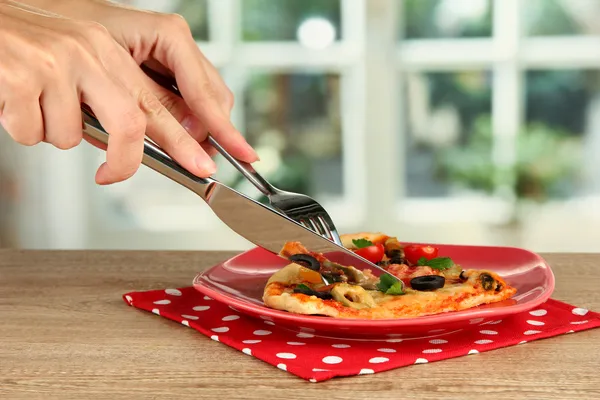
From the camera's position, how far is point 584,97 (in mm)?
3803

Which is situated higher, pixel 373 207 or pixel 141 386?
pixel 141 386

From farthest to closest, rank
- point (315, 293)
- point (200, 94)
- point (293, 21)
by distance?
point (293, 21), point (200, 94), point (315, 293)

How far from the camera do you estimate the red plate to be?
2.94 feet

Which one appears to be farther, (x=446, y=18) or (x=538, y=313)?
(x=446, y=18)

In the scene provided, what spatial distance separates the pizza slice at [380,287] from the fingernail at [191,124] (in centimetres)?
38

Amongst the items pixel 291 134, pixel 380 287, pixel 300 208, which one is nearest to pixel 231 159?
pixel 300 208

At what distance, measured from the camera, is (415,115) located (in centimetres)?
387

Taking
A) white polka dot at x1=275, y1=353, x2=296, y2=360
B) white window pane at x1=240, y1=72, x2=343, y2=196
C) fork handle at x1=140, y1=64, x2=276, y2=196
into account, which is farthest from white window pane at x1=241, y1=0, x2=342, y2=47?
white polka dot at x1=275, y1=353, x2=296, y2=360

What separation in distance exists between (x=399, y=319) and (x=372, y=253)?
0.28m

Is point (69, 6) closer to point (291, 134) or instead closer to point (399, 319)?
point (399, 319)

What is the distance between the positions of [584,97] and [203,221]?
1.86 m

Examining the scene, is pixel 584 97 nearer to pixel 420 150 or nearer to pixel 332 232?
pixel 420 150

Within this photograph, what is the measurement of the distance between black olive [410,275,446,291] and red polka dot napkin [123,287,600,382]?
0.07 m

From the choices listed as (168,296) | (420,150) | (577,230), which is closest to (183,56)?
(168,296)
